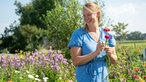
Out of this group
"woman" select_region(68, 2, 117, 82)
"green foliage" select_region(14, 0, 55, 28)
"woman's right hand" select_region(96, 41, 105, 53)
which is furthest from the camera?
"green foliage" select_region(14, 0, 55, 28)

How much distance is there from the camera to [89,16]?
2.96 meters

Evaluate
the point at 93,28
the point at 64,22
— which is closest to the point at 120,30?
the point at 64,22

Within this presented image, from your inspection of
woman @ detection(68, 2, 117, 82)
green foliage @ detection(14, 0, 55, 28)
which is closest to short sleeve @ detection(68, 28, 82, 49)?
woman @ detection(68, 2, 117, 82)

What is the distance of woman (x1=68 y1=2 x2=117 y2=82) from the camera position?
116 inches

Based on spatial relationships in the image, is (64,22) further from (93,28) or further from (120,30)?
(93,28)

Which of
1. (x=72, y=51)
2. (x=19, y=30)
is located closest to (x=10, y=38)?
(x=19, y=30)

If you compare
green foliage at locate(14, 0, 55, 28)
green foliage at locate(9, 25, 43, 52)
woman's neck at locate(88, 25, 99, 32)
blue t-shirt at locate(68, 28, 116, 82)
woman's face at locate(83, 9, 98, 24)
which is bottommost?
green foliage at locate(9, 25, 43, 52)

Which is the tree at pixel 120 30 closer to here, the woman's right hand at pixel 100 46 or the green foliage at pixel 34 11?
the woman's right hand at pixel 100 46

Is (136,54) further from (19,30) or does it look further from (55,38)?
(19,30)

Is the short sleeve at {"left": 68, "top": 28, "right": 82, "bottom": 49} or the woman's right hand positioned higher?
the short sleeve at {"left": 68, "top": 28, "right": 82, "bottom": 49}

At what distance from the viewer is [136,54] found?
10.5 metres

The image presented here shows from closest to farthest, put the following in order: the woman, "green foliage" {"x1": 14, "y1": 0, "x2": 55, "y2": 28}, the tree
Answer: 1. the woman
2. the tree
3. "green foliage" {"x1": 14, "y1": 0, "x2": 55, "y2": 28}

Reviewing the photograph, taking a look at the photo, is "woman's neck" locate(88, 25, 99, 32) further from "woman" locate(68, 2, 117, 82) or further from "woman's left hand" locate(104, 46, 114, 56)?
"woman's left hand" locate(104, 46, 114, 56)

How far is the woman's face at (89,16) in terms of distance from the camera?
295 centimetres
